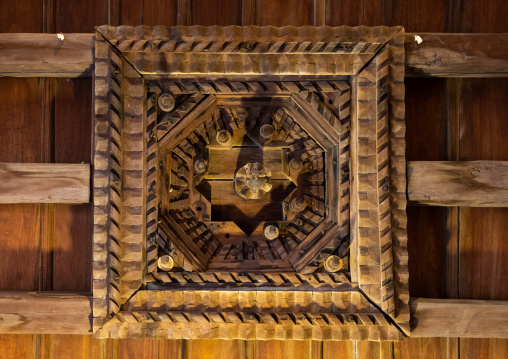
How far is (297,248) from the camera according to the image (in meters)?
1.74

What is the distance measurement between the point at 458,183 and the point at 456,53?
0.64 metres

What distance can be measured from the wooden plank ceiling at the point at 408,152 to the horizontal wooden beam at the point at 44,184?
0.17 m

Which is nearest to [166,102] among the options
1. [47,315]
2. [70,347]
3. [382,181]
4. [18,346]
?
[382,181]

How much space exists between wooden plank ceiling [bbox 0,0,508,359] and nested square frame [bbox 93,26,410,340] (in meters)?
0.32

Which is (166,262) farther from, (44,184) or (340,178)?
(340,178)

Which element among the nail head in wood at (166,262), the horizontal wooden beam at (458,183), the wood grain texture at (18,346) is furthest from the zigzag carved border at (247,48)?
the wood grain texture at (18,346)

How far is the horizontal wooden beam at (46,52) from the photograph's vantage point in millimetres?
1702

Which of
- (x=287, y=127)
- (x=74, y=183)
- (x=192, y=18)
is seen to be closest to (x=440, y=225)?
(x=287, y=127)

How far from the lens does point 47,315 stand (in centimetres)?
172

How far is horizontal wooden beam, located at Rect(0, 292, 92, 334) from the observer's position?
5.59 feet

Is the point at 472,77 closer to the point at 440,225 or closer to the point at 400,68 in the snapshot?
the point at 400,68

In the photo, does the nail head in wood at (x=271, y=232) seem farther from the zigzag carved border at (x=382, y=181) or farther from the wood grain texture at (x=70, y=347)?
the wood grain texture at (x=70, y=347)

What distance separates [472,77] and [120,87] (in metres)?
1.81

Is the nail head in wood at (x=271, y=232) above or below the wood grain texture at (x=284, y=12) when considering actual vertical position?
below
